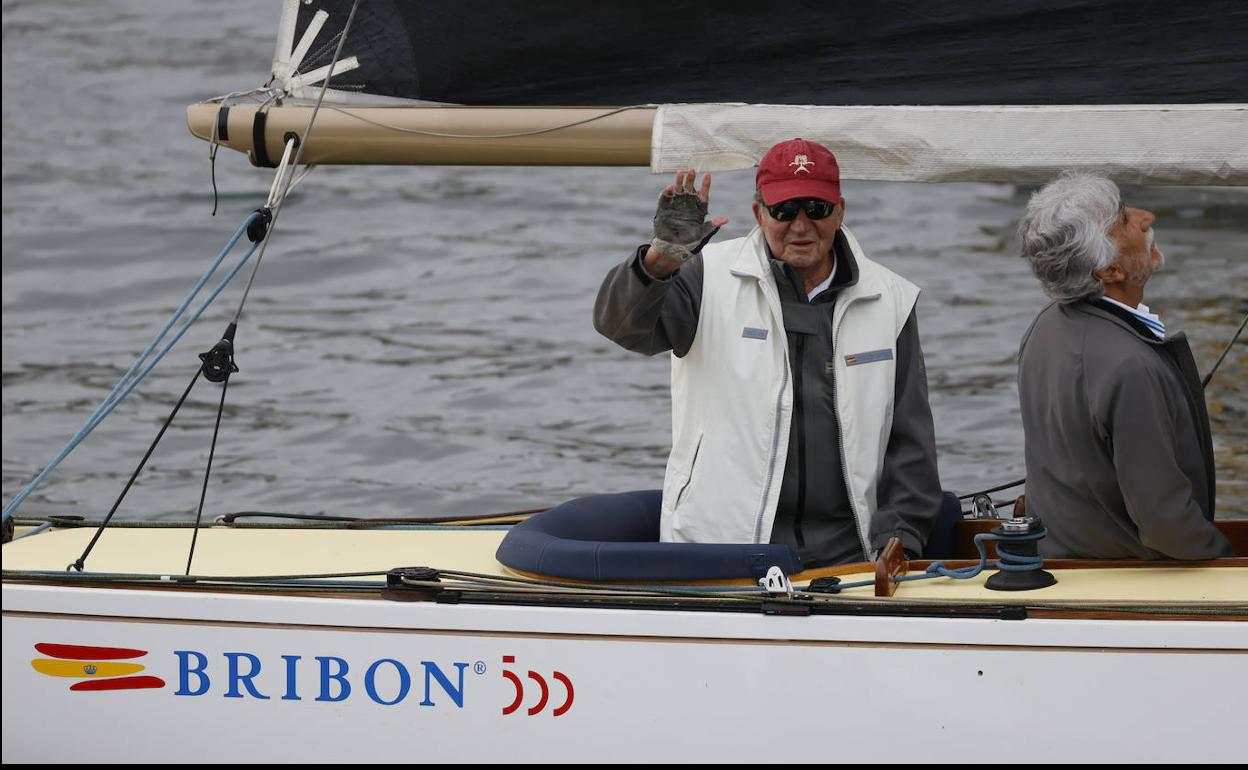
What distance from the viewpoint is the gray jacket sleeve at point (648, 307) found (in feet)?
11.7

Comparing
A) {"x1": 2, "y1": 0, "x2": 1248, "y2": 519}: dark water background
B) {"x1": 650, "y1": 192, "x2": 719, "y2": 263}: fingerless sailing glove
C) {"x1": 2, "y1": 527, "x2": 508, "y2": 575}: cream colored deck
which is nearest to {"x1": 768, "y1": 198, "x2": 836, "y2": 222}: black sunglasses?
{"x1": 650, "y1": 192, "x2": 719, "y2": 263}: fingerless sailing glove

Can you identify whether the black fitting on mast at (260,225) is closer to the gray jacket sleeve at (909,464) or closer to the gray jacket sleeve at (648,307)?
the gray jacket sleeve at (648,307)

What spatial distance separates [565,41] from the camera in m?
3.90

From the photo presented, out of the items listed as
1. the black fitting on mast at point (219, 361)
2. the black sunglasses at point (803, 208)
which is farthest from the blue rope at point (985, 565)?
the black fitting on mast at point (219, 361)

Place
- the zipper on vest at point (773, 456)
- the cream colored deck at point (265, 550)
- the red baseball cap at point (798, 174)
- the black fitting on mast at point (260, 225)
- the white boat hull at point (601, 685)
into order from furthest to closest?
the cream colored deck at point (265, 550), the black fitting on mast at point (260, 225), the zipper on vest at point (773, 456), the red baseball cap at point (798, 174), the white boat hull at point (601, 685)

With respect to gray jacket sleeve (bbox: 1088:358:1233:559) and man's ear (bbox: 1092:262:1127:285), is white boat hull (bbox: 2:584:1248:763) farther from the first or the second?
man's ear (bbox: 1092:262:1127:285)

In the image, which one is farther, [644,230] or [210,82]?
[210,82]

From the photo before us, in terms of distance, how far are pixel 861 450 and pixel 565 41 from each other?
44.1 inches

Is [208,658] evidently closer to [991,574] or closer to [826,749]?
[826,749]

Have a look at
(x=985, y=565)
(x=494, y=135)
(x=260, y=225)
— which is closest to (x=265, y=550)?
(x=260, y=225)

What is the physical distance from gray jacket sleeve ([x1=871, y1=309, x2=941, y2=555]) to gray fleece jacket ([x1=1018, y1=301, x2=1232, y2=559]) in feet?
0.83

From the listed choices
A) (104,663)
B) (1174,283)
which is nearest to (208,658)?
(104,663)

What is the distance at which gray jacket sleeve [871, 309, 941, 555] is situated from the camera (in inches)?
151

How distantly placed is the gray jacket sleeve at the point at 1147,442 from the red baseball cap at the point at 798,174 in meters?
0.68
